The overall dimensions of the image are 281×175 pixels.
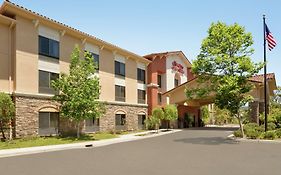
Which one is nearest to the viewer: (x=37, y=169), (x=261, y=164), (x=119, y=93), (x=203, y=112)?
(x=37, y=169)

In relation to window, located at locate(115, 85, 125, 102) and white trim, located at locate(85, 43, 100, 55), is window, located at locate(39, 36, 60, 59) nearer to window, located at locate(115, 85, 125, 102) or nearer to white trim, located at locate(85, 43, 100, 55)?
white trim, located at locate(85, 43, 100, 55)

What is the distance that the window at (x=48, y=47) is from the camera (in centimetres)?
2578

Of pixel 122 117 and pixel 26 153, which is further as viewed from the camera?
pixel 122 117

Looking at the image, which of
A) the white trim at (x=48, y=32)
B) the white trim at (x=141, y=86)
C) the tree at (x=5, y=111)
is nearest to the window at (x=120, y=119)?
the white trim at (x=141, y=86)

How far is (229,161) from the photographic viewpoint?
13.8 metres

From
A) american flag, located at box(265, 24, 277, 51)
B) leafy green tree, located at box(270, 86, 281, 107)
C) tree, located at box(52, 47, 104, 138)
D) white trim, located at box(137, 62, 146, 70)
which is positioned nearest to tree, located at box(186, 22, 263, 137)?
american flag, located at box(265, 24, 277, 51)

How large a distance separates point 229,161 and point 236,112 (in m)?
13.1

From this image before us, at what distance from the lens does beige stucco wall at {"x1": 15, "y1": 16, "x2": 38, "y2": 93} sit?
23531 millimetres

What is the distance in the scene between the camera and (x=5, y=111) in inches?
848

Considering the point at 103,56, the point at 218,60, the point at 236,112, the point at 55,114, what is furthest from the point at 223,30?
the point at 55,114

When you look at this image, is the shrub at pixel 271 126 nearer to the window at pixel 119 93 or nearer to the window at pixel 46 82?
the window at pixel 119 93

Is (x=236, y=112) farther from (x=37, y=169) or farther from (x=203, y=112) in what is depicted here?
(x=203, y=112)

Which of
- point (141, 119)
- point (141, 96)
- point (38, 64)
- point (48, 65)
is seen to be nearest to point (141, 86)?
point (141, 96)

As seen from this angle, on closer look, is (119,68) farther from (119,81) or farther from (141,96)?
(141,96)
